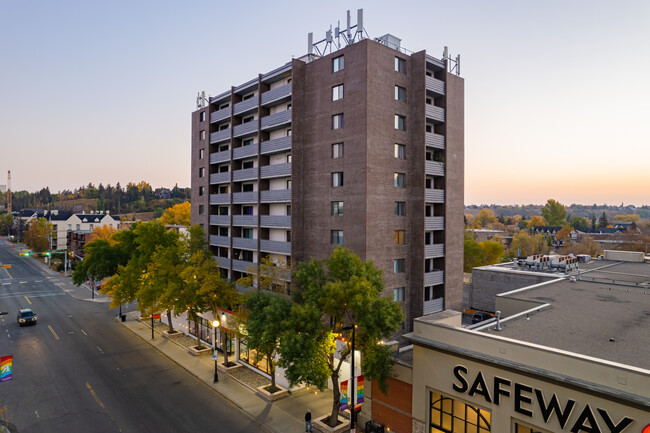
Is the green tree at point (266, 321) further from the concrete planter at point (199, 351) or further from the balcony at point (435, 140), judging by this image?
the balcony at point (435, 140)

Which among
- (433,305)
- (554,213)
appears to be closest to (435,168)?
(433,305)

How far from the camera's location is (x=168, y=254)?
41625 mm

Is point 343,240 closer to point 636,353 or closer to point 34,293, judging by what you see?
point 636,353

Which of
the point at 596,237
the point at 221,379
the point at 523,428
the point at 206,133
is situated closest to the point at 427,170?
the point at 523,428

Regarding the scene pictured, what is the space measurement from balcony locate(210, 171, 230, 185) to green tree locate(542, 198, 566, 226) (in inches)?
7001

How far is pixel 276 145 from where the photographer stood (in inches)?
1486

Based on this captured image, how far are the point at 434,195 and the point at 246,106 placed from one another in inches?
906

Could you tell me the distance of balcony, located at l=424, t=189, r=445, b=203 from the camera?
3383cm

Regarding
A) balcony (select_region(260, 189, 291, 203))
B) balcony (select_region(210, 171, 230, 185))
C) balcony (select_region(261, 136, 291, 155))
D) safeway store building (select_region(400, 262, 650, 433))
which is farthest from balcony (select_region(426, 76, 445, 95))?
balcony (select_region(210, 171, 230, 185))

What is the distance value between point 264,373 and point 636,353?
1109 inches

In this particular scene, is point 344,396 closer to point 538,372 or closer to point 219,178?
point 538,372

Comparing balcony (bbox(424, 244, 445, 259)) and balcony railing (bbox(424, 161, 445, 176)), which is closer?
balcony (bbox(424, 244, 445, 259))

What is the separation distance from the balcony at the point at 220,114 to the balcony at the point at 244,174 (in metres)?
7.74

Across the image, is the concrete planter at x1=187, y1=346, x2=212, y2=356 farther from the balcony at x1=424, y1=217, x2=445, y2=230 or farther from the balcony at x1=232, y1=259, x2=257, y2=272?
the balcony at x1=424, y1=217, x2=445, y2=230
